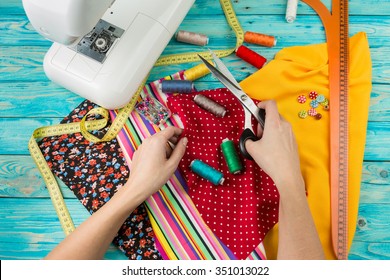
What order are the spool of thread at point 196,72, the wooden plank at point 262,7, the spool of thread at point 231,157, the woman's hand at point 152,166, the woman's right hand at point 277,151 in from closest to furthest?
the woman's right hand at point 277,151
the woman's hand at point 152,166
the spool of thread at point 231,157
the spool of thread at point 196,72
the wooden plank at point 262,7

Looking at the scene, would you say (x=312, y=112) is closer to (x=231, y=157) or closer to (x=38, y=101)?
(x=231, y=157)

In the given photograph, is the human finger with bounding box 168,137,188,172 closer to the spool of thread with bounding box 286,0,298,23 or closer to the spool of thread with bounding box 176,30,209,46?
the spool of thread with bounding box 176,30,209,46

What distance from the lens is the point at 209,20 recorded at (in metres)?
2.33

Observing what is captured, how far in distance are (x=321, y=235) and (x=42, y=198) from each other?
149 centimetres

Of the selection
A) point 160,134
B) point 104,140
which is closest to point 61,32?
point 160,134

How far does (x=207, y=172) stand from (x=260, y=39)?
832 mm

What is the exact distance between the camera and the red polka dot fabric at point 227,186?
197cm

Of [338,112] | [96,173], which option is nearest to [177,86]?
[96,173]

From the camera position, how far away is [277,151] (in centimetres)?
171

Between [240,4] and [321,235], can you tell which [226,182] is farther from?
[240,4]

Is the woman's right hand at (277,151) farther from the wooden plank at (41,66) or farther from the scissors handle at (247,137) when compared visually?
the wooden plank at (41,66)

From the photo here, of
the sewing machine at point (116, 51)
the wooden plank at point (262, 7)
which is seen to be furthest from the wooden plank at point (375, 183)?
the sewing machine at point (116, 51)

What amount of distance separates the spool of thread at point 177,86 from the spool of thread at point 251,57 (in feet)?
1.12

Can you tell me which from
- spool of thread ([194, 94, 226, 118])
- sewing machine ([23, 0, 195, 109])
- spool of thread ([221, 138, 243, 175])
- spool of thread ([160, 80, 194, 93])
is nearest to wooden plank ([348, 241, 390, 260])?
spool of thread ([221, 138, 243, 175])
